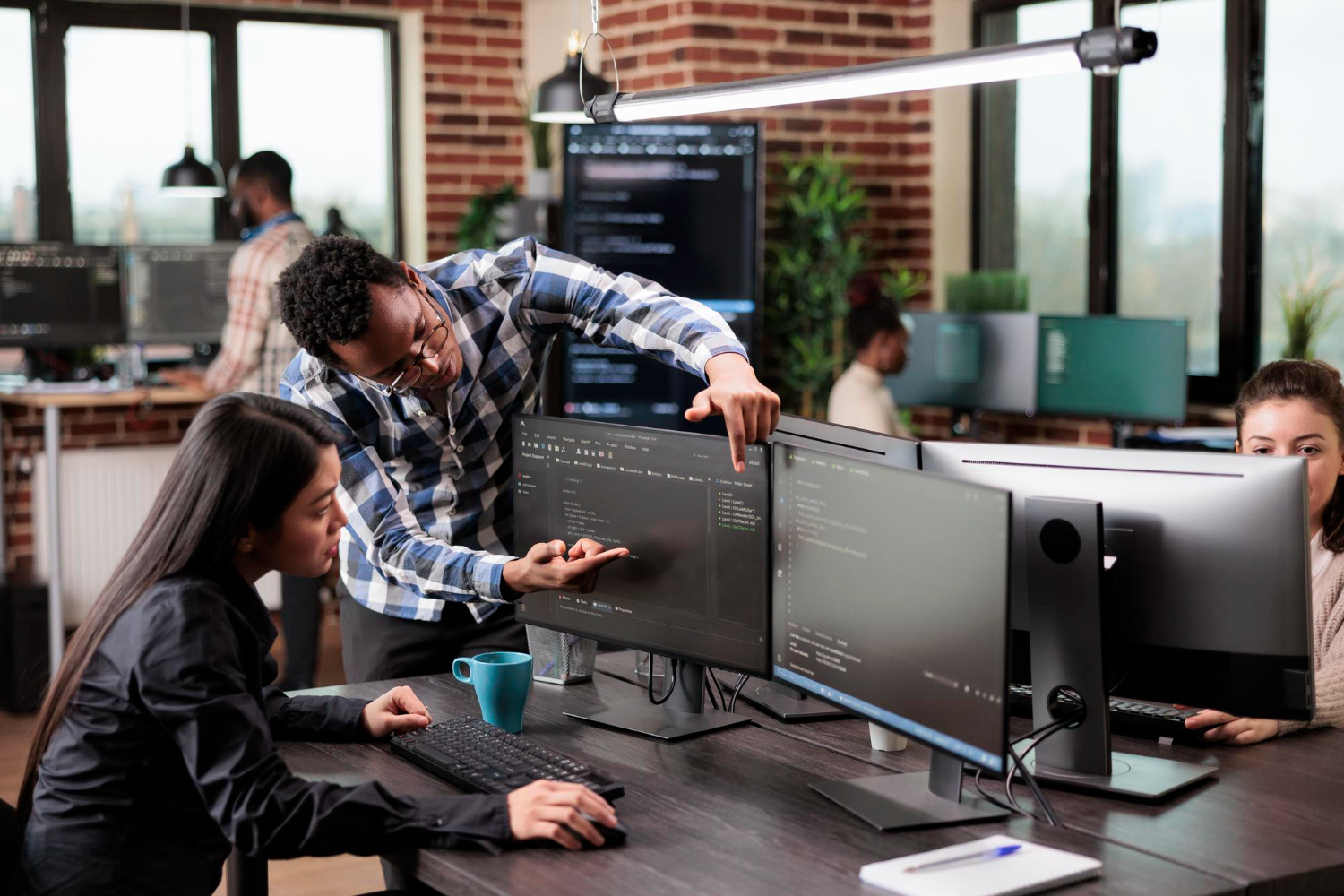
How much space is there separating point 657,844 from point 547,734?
1.45 feet

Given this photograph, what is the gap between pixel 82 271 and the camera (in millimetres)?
5258

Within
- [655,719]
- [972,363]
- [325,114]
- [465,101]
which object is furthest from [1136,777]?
[325,114]

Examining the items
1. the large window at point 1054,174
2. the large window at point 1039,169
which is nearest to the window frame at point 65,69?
the large window at point 1039,169

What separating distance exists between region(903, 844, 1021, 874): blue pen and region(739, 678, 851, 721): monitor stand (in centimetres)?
51

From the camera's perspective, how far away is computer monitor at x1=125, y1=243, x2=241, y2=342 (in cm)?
536

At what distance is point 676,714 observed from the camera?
2068 millimetres

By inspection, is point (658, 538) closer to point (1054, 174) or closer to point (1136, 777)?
point (1136, 777)

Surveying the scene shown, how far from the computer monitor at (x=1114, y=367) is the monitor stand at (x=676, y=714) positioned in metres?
2.94

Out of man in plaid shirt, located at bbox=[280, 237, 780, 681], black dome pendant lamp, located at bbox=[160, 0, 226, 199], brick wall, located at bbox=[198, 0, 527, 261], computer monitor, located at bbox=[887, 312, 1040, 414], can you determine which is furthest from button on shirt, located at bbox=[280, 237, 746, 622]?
brick wall, located at bbox=[198, 0, 527, 261]

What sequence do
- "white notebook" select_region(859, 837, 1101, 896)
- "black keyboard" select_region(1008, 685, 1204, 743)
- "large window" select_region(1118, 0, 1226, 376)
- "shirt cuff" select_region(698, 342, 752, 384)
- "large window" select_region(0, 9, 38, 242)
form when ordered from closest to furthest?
1. "white notebook" select_region(859, 837, 1101, 896)
2. "black keyboard" select_region(1008, 685, 1204, 743)
3. "shirt cuff" select_region(698, 342, 752, 384)
4. "large window" select_region(1118, 0, 1226, 376)
5. "large window" select_region(0, 9, 38, 242)

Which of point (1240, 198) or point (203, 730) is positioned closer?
point (203, 730)

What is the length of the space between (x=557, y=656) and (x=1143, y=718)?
87cm

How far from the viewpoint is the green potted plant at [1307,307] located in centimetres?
439

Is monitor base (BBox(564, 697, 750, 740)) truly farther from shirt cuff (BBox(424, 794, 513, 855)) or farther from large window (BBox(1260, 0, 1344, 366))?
large window (BBox(1260, 0, 1344, 366))
